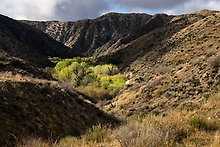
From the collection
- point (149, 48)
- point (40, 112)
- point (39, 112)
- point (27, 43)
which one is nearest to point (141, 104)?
point (40, 112)

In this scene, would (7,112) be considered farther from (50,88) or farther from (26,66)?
(26,66)

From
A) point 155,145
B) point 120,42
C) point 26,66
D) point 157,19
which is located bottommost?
point 155,145

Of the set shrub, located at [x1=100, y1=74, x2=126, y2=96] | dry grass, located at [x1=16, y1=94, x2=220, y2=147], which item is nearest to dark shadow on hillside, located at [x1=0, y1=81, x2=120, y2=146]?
dry grass, located at [x1=16, y1=94, x2=220, y2=147]

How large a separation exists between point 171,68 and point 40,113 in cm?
4357

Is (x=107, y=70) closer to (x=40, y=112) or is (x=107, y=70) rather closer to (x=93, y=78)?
(x=93, y=78)

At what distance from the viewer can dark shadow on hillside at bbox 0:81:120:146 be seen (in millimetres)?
15734

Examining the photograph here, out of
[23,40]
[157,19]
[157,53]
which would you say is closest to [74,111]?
[157,53]

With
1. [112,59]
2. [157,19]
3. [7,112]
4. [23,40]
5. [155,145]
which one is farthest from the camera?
[157,19]

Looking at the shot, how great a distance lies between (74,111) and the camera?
23188mm

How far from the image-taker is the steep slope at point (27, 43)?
103125 millimetres

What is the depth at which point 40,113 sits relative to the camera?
19000 mm

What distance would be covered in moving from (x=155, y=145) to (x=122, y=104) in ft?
129

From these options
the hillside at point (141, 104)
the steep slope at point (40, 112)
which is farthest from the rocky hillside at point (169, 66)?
the steep slope at point (40, 112)

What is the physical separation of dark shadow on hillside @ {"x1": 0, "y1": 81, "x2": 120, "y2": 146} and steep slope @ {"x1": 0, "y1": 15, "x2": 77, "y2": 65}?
2850 inches
